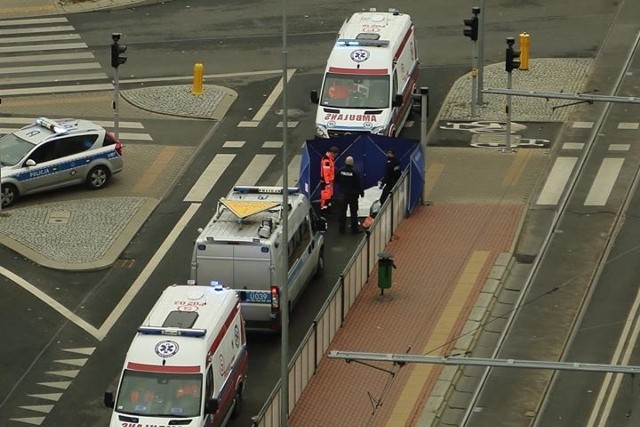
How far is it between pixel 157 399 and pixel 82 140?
14.7m

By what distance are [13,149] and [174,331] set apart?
14153 millimetres

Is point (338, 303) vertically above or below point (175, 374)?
below

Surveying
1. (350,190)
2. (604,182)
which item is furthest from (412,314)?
(604,182)

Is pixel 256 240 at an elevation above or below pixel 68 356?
above

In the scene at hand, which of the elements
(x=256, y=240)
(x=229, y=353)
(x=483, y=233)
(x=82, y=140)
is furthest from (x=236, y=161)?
(x=229, y=353)

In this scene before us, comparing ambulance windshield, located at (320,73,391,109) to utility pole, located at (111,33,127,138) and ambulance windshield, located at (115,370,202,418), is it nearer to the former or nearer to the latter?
utility pole, located at (111,33,127,138)

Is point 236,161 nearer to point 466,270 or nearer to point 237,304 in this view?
point 466,270

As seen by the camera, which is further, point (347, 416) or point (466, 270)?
point (466, 270)

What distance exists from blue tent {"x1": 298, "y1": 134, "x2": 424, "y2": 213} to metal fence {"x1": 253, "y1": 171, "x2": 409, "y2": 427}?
1.47 ft

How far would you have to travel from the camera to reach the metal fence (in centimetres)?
3353

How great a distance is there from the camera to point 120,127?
4991cm

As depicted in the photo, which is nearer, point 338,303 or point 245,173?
point 338,303

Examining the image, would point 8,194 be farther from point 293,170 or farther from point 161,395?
point 161,395

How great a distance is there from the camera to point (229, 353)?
33031mm
